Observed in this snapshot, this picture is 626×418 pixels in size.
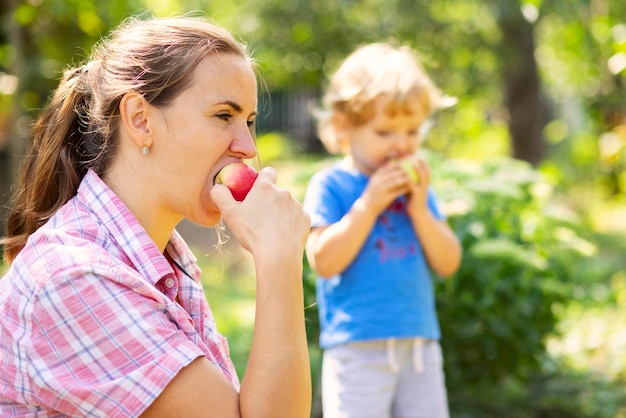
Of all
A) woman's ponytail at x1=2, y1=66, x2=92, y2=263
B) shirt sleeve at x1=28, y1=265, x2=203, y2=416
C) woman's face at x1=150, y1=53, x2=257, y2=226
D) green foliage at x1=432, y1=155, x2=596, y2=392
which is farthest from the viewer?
green foliage at x1=432, y1=155, x2=596, y2=392

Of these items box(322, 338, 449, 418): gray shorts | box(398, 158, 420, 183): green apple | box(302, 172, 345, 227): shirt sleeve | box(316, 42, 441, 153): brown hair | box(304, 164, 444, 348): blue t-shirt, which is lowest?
box(322, 338, 449, 418): gray shorts

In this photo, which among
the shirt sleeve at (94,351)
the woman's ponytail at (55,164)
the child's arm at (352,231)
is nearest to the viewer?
the shirt sleeve at (94,351)

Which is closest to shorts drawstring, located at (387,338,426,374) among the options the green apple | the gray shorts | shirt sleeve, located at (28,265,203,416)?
the gray shorts

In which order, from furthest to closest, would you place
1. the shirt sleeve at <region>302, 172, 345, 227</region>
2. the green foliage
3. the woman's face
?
the green foliage, the shirt sleeve at <region>302, 172, 345, 227</region>, the woman's face

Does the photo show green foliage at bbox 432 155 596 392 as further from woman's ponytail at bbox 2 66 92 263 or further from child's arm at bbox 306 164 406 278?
woman's ponytail at bbox 2 66 92 263

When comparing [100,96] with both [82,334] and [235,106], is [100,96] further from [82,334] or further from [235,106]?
[82,334]

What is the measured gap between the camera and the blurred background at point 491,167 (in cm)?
406

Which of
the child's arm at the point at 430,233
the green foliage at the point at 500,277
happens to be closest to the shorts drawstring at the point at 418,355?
the child's arm at the point at 430,233

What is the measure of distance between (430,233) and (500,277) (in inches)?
→ 41.0

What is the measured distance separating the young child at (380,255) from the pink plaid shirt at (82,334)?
142 centimetres

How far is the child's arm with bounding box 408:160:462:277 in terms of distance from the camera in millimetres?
3131

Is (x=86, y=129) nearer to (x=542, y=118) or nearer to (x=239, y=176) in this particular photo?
(x=239, y=176)

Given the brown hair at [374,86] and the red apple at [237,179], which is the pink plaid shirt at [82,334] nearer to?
the red apple at [237,179]

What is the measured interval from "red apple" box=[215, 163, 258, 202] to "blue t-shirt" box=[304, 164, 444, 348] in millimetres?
1230
